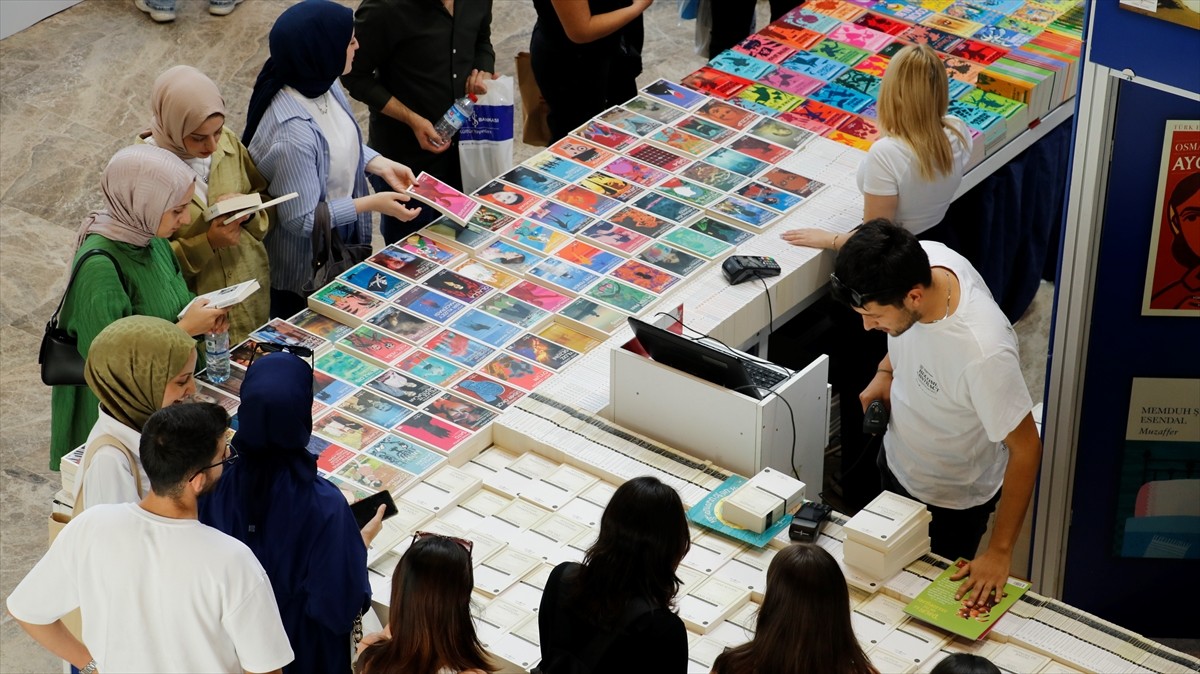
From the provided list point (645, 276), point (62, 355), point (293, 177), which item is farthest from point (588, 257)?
point (62, 355)

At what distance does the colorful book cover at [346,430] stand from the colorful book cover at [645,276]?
1184mm

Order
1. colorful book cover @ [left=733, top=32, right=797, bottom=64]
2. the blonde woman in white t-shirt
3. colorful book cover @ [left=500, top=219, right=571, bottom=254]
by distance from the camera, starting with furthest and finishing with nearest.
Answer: colorful book cover @ [left=733, top=32, right=797, bottom=64], colorful book cover @ [left=500, top=219, right=571, bottom=254], the blonde woman in white t-shirt

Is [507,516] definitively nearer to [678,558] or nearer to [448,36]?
[678,558]

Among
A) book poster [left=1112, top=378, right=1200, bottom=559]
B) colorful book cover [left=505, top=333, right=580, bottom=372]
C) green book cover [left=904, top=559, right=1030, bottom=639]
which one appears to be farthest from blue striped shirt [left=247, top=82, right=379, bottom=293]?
book poster [left=1112, top=378, right=1200, bottom=559]

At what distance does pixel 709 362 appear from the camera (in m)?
4.63

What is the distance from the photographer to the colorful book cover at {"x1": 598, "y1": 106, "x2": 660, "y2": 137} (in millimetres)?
6551

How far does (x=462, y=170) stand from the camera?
6.80m

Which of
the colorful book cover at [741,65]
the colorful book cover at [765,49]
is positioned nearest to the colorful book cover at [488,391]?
the colorful book cover at [741,65]

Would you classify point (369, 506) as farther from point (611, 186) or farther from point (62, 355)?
point (611, 186)

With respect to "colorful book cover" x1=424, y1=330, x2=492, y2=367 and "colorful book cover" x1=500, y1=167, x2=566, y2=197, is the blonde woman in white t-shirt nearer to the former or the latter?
"colorful book cover" x1=500, y1=167, x2=566, y2=197

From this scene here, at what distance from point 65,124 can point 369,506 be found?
215 inches

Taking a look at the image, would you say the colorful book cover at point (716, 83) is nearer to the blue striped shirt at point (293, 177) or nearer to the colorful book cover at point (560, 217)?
the colorful book cover at point (560, 217)

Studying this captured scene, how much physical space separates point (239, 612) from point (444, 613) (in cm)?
51

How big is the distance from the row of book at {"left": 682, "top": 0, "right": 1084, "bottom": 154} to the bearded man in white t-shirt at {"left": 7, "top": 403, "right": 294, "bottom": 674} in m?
3.64
